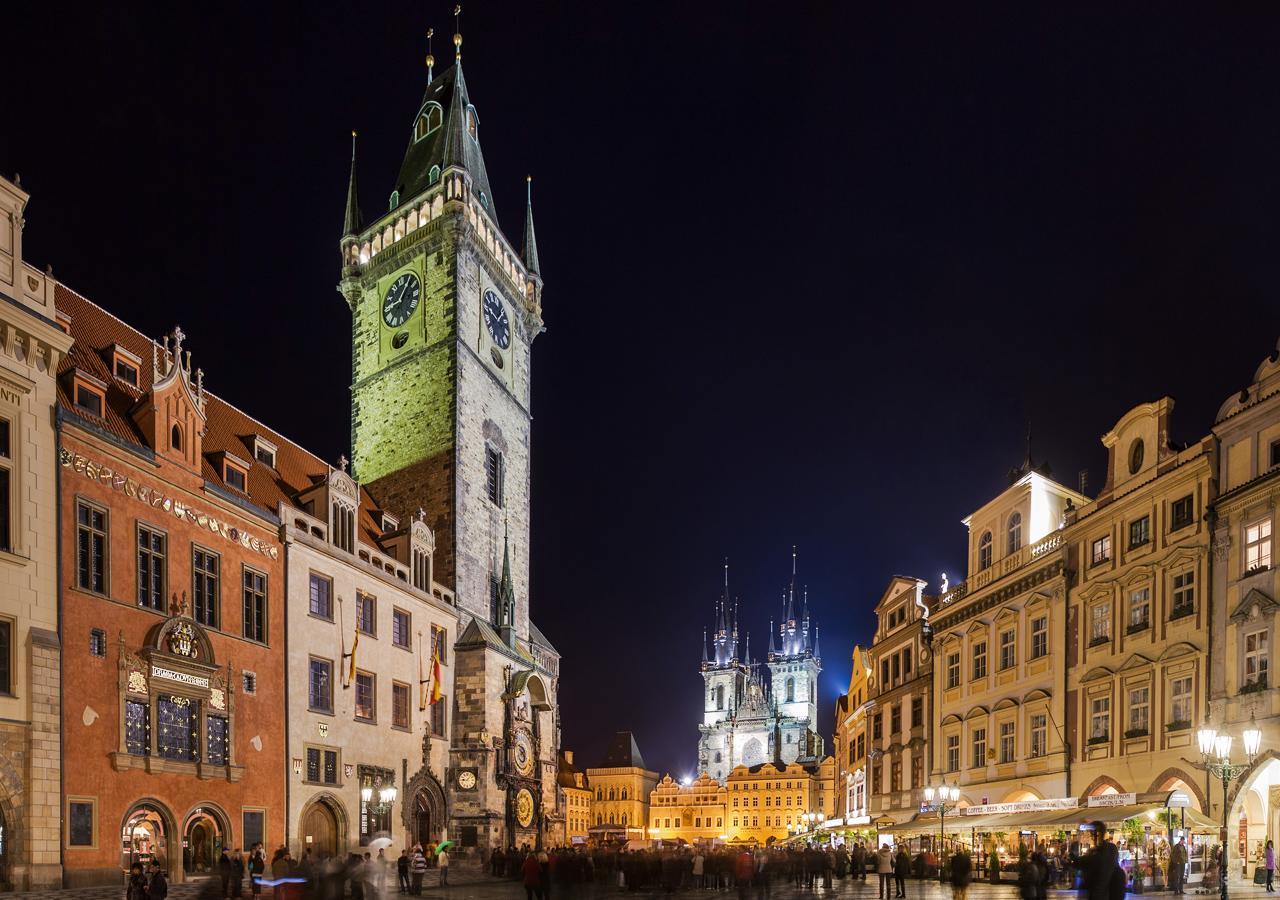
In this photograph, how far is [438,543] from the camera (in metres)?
47.2

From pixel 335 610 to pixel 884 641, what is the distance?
26.1m

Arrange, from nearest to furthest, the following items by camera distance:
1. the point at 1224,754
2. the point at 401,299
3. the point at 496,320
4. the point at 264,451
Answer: the point at 1224,754
the point at 264,451
the point at 401,299
the point at 496,320

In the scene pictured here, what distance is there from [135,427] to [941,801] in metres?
27.2

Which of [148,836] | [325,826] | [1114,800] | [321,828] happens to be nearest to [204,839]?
[148,836]

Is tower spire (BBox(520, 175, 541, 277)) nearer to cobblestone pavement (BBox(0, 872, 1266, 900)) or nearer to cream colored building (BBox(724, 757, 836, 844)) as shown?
cobblestone pavement (BBox(0, 872, 1266, 900))

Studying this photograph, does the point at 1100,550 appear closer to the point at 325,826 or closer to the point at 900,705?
the point at 900,705

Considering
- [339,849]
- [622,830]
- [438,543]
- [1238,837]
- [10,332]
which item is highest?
Answer: [10,332]

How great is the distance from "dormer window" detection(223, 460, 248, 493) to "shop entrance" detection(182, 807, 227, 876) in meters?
9.45

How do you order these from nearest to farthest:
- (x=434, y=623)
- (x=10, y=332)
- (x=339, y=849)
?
(x=10, y=332)
(x=339, y=849)
(x=434, y=623)

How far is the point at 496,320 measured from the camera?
5456cm

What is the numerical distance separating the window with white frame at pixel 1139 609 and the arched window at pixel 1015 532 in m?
7.02

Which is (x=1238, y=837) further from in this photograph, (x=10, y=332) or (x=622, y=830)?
(x=622, y=830)

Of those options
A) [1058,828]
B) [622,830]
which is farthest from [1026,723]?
[622,830]

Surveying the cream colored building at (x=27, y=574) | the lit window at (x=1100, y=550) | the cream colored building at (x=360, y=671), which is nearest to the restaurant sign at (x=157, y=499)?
the cream colored building at (x=27, y=574)
